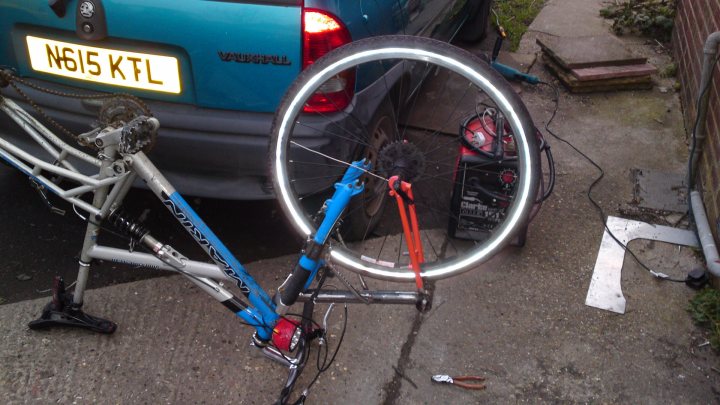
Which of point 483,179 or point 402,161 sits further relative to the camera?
point 483,179

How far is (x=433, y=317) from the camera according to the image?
2865 mm

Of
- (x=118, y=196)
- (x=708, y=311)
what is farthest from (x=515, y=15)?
(x=118, y=196)

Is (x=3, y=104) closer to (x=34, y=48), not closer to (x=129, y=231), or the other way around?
(x=34, y=48)

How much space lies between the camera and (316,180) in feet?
9.04

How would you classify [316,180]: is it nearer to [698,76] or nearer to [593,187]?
[593,187]

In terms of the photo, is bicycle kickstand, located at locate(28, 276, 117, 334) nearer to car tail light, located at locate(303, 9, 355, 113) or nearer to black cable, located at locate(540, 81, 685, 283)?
→ car tail light, located at locate(303, 9, 355, 113)

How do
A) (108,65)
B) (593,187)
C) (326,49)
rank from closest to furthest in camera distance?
(326,49) → (108,65) → (593,187)

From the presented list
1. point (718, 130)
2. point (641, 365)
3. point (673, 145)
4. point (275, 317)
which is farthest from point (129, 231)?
point (673, 145)

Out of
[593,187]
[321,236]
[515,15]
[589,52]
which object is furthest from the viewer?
[515,15]

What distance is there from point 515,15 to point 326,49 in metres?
4.40

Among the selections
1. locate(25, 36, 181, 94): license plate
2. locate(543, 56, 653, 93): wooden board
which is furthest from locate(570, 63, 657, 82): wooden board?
locate(25, 36, 181, 94): license plate

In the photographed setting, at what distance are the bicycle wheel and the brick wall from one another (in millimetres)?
1062

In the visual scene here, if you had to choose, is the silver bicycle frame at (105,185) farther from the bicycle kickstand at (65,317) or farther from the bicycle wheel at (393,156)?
the bicycle wheel at (393,156)

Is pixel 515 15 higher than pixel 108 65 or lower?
lower
